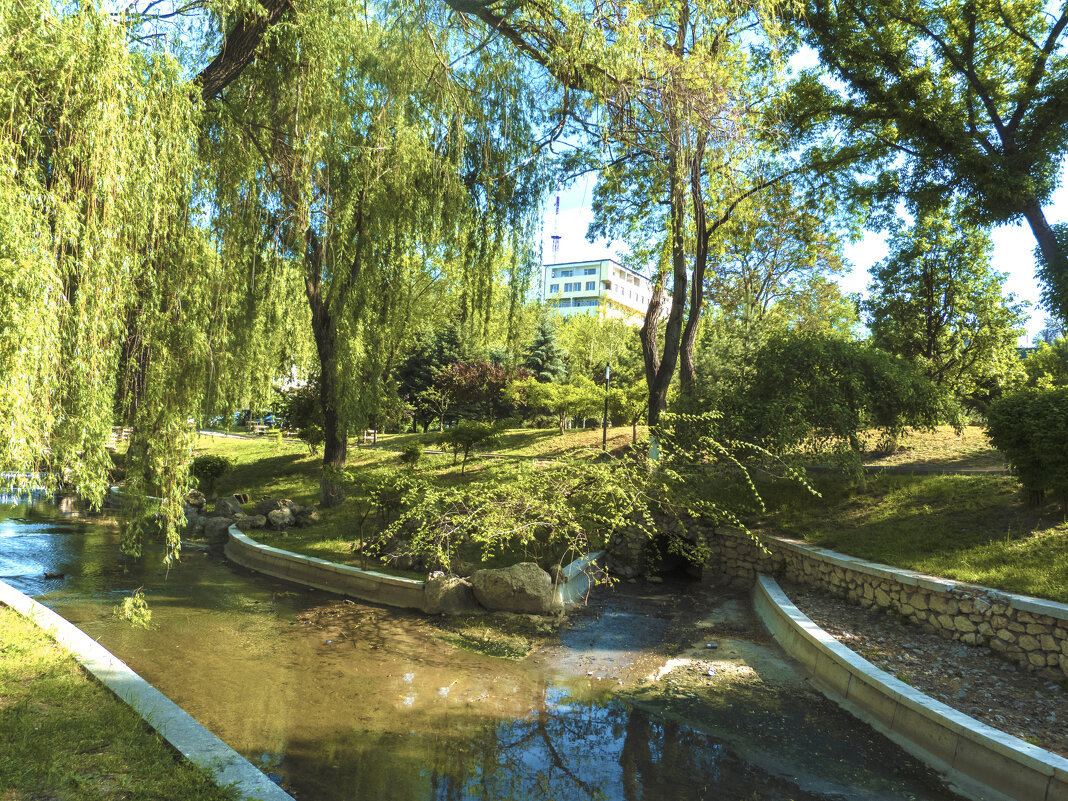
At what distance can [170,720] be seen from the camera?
474cm

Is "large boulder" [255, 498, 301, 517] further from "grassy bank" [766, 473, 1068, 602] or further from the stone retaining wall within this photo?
"grassy bank" [766, 473, 1068, 602]

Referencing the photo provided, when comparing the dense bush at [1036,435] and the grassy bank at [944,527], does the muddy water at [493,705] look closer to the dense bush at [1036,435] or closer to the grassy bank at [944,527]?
the grassy bank at [944,527]

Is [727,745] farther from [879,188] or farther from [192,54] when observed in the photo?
[879,188]

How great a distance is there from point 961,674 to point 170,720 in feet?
24.0

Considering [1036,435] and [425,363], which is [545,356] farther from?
[1036,435]

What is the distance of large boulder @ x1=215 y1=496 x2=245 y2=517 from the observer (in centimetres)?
1686

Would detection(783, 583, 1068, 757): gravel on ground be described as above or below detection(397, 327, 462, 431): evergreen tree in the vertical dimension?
below

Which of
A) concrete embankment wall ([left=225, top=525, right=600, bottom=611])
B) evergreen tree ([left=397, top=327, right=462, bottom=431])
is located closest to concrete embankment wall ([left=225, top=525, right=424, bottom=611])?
concrete embankment wall ([left=225, top=525, right=600, bottom=611])

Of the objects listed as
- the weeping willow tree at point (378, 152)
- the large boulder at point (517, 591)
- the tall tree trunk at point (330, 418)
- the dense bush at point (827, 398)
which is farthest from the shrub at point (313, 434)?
the dense bush at point (827, 398)

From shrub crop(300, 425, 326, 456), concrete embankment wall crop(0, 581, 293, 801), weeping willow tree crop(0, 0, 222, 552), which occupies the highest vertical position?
weeping willow tree crop(0, 0, 222, 552)

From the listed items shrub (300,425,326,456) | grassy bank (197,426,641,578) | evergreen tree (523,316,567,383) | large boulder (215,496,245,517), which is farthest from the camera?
evergreen tree (523,316,567,383)

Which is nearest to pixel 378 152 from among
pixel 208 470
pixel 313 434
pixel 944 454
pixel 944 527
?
pixel 944 527

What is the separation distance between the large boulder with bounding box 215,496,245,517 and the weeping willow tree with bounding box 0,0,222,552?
1270 cm

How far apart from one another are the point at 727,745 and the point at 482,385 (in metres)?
21.7
